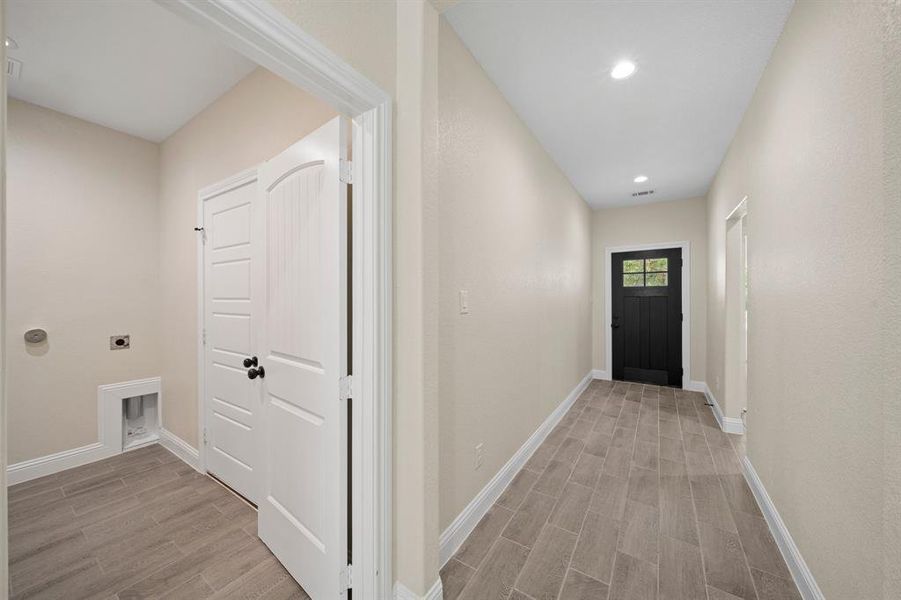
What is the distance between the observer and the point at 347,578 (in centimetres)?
138

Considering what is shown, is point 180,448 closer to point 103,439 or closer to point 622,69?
point 103,439

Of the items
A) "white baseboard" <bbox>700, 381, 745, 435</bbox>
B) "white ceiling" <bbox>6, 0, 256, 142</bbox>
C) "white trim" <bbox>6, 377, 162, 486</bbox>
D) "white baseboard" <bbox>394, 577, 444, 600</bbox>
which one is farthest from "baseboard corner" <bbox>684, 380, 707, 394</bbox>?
"white trim" <bbox>6, 377, 162, 486</bbox>

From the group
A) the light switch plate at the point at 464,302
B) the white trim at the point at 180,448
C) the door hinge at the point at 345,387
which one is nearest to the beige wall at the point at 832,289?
the light switch plate at the point at 464,302

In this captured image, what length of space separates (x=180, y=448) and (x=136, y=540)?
110cm

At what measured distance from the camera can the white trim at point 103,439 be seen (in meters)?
2.51

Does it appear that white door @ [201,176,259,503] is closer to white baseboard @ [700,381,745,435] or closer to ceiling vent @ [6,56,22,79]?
ceiling vent @ [6,56,22,79]

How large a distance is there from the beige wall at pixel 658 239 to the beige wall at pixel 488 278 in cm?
238

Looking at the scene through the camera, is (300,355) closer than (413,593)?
No

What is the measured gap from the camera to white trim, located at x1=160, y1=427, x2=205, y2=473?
270cm

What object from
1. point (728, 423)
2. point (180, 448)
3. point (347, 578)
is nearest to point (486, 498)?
point (347, 578)

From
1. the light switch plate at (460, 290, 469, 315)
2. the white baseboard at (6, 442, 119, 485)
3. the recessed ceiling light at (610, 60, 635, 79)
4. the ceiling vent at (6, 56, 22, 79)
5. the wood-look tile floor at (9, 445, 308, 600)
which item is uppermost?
the recessed ceiling light at (610, 60, 635, 79)

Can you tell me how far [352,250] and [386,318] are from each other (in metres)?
0.31

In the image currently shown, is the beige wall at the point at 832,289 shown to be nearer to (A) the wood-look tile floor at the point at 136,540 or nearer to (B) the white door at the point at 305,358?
(B) the white door at the point at 305,358

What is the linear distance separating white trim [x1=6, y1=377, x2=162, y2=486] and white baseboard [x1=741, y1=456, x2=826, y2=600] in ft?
15.1
